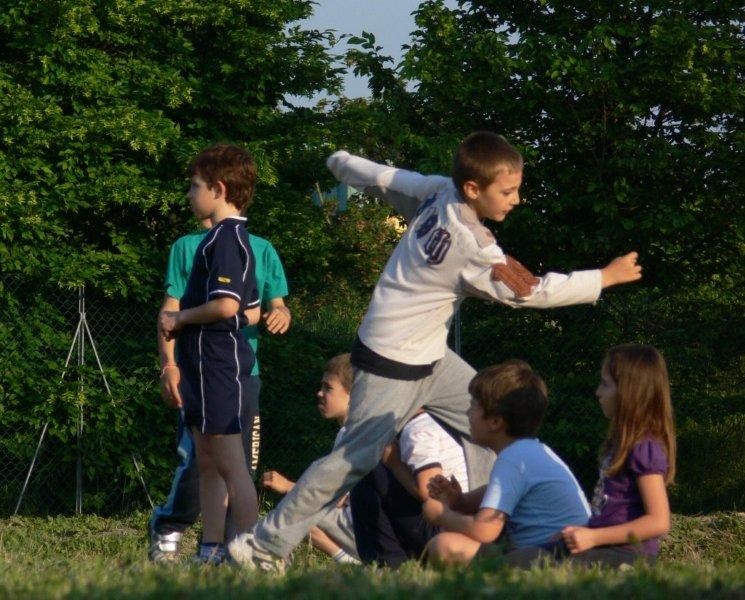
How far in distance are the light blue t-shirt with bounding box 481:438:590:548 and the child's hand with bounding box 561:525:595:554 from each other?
0.25 meters

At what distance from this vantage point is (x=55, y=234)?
10648mm

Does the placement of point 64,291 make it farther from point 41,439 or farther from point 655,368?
point 655,368

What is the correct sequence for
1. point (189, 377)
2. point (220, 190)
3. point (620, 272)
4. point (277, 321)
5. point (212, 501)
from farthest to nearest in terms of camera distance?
point (277, 321) → point (220, 190) → point (212, 501) → point (189, 377) → point (620, 272)

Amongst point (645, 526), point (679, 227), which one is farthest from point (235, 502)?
point (679, 227)

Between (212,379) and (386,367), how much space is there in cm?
96

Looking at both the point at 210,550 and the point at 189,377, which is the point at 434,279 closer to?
the point at 189,377

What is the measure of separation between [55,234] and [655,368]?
6.74 m

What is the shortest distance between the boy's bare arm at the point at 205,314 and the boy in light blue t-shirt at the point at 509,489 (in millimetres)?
1150

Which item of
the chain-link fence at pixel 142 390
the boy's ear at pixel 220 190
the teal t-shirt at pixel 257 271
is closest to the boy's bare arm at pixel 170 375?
the teal t-shirt at pixel 257 271

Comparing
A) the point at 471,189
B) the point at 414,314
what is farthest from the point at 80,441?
the point at 471,189

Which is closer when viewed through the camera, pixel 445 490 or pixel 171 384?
pixel 445 490

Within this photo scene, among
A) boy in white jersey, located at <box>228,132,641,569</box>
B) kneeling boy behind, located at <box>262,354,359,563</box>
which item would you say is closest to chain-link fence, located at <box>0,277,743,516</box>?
kneeling boy behind, located at <box>262,354,359,563</box>

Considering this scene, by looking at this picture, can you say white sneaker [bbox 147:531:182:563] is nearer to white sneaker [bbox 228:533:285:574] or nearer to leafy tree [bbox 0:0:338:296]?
white sneaker [bbox 228:533:285:574]

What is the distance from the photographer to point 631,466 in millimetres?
5016
